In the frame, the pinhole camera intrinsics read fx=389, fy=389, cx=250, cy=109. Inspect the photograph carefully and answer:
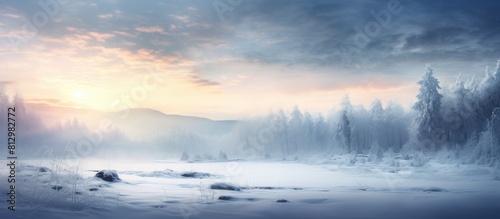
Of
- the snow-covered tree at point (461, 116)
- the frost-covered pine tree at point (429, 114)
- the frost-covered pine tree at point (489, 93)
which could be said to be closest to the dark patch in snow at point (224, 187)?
the frost-covered pine tree at point (429, 114)

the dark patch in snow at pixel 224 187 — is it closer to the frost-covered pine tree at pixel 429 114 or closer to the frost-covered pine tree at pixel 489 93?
the frost-covered pine tree at pixel 429 114

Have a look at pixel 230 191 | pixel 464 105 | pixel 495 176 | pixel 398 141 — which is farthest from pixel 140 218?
pixel 398 141

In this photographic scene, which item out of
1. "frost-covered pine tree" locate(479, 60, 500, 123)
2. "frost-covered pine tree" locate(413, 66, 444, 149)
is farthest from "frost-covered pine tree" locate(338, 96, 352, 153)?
"frost-covered pine tree" locate(479, 60, 500, 123)

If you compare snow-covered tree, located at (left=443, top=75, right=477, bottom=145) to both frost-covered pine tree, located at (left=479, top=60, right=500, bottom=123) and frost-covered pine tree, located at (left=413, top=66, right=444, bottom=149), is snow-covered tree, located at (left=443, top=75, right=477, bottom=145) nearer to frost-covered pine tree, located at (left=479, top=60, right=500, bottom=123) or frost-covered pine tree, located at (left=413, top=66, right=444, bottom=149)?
frost-covered pine tree, located at (left=479, top=60, right=500, bottom=123)

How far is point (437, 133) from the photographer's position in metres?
49.2

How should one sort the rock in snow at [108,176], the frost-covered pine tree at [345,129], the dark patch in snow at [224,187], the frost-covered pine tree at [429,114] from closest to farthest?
the dark patch in snow at [224,187]
the rock in snow at [108,176]
the frost-covered pine tree at [429,114]
the frost-covered pine tree at [345,129]

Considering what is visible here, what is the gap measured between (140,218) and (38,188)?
460 cm

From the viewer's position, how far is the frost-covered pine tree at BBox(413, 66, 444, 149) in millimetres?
49188

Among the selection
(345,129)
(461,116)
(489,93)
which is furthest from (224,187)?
(345,129)

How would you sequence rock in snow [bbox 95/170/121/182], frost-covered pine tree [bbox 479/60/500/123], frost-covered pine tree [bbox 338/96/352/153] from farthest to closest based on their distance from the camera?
frost-covered pine tree [bbox 338/96/352/153] → frost-covered pine tree [bbox 479/60/500/123] → rock in snow [bbox 95/170/121/182]

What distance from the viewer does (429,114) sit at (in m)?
50.0

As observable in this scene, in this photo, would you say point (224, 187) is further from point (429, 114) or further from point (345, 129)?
Answer: point (345, 129)

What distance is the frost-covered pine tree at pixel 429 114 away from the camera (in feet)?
161

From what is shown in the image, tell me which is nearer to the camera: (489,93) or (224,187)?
(224,187)
